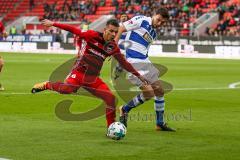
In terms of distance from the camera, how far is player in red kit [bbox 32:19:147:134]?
11.0 meters

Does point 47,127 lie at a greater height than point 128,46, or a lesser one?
lesser

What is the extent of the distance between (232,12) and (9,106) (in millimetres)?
38555

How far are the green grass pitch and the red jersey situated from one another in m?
1.15

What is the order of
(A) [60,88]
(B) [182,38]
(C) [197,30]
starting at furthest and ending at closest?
(C) [197,30] < (B) [182,38] < (A) [60,88]

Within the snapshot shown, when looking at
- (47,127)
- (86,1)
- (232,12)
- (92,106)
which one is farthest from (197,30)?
(47,127)

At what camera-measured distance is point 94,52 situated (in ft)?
36.8

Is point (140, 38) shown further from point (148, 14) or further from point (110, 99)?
point (148, 14)

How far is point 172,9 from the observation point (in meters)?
56.2

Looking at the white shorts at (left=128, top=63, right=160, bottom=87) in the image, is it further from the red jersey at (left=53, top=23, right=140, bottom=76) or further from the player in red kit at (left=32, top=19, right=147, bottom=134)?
the player in red kit at (left=32, top=19, right=147, bottom=134)

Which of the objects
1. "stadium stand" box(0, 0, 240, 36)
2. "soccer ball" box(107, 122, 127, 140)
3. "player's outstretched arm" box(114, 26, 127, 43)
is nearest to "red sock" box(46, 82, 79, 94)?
"soccer ball" box(107, 122, 127, 140)

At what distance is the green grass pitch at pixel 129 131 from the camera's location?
9414mm

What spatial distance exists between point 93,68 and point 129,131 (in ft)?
4.47

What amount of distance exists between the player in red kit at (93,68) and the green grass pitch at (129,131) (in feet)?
2.30

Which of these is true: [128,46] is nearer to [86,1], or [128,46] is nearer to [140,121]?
[140,121]
